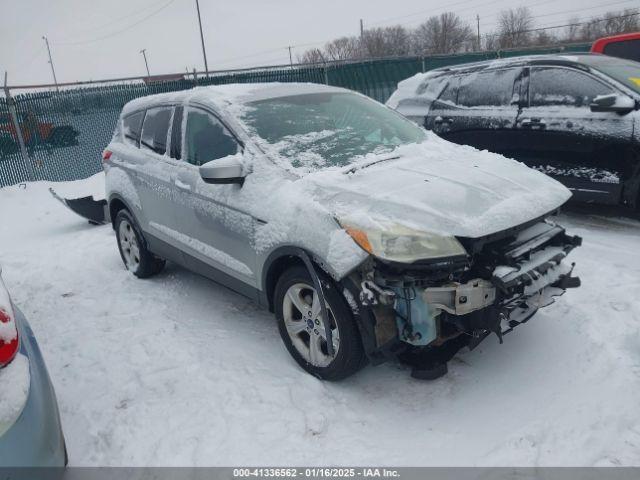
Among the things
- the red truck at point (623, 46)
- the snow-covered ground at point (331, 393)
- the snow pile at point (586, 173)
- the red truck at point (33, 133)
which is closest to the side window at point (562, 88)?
the snow pile at point (586, 173)

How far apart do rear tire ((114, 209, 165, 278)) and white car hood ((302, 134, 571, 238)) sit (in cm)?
257

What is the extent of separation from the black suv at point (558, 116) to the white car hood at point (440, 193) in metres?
A: 2.21

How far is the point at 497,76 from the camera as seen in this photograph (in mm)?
6172

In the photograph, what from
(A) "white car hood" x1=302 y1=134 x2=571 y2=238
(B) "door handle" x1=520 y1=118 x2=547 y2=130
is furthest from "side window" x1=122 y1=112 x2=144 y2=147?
(B) "door handle" x1=520 y1=118 x2=547 y2=130

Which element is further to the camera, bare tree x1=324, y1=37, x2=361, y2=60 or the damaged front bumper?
bare tree x1=324, y1=37, x2=361, y2=60

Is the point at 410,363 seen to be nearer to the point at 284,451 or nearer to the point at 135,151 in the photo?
the point at 284,451

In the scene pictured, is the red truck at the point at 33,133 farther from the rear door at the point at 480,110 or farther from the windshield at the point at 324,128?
the windshield at the point at 324,128

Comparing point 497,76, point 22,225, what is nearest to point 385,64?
point 497,76

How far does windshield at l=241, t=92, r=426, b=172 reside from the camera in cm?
362

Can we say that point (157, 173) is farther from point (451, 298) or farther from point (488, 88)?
point (488, 88)

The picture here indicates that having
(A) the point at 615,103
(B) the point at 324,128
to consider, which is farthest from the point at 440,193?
(A) the point at 615,103

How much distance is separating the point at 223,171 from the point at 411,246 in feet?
4.66

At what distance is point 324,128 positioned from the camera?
3.93 meters

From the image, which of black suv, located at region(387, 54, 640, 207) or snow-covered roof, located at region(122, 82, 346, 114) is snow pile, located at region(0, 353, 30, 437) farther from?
black suv, located at region(387, 54, 640, 207)
